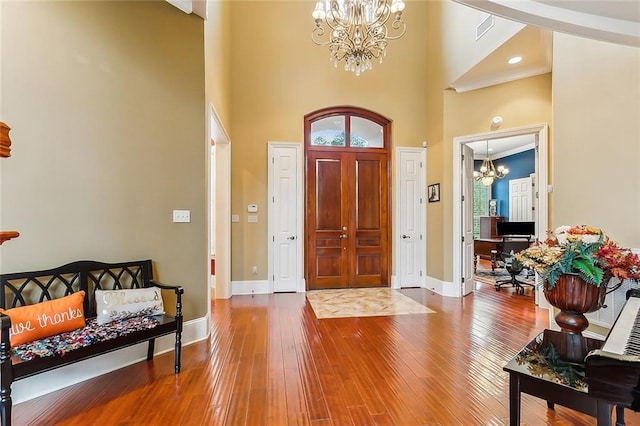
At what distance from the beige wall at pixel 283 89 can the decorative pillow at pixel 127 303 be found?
2550mm

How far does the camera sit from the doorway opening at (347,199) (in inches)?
216

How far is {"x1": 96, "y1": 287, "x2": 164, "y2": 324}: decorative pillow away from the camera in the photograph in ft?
7.80

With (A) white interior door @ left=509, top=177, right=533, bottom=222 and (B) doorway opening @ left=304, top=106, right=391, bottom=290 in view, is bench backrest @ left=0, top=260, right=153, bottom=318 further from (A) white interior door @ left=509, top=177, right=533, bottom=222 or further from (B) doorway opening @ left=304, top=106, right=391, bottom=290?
(A) white interior door @ left=509, top=177, right=533, bottom=222

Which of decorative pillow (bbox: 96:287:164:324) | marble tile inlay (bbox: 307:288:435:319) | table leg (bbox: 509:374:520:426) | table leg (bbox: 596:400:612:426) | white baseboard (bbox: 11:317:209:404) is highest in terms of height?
decorative pillow (bbox: 96:287:164:324)

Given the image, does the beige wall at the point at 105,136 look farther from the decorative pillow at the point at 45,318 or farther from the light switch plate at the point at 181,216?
the decorative pillow at the point at 45,318

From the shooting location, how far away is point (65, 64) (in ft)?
7.97

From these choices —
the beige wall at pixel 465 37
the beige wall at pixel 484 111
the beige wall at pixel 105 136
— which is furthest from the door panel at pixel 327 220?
the beige wall at pixel 105 136

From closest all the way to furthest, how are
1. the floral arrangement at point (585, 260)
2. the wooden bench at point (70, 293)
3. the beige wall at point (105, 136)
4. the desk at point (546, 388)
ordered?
the desk at point (546, 388) < the wooden bench at point (70, 293) < the floral arrangement at point (585, 260) < the beige wall at point (105, 136)

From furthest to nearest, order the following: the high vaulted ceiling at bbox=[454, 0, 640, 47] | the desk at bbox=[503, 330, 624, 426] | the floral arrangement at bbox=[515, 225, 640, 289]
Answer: the high vaulted ceiling at bbox=[454, 0, 640, 47] → the floral arrangement at bbox=[515, 225, 640, 289] → the desk at bbox=[503, 330, 624, 426]

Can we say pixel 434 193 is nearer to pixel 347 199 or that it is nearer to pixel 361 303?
pixel 347 199

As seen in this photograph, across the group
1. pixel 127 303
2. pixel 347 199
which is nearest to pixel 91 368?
pixel 127 303

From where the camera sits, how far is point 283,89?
17.5ft

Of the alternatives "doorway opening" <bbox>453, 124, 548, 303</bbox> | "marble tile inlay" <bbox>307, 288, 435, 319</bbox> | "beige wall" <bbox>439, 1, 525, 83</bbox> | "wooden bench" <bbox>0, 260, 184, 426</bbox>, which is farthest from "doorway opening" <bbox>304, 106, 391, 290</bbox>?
"wooden bench" <bbox>0, 260, 184, 426</bbox>

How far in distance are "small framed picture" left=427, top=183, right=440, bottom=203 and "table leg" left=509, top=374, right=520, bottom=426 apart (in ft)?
13.2
